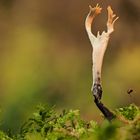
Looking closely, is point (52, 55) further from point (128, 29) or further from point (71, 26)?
point (128, 29)

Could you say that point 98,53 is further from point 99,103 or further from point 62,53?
point 62,53

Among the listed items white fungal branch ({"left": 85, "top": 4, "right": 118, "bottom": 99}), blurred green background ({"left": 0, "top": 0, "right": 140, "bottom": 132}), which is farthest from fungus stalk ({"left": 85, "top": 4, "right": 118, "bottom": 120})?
blurred green background ({"left": 0, "top": 0, "right": 140, "bottom": 132})

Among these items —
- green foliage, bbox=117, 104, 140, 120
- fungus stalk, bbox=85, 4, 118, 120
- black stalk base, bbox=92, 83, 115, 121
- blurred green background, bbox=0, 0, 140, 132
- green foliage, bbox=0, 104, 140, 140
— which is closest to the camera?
green foliage, bbox=0, 104, 140, 140

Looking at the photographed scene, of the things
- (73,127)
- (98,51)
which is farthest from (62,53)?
(73,127)

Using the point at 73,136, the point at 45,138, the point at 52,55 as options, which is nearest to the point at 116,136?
the point at 73,136

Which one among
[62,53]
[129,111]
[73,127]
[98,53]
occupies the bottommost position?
[73,127]

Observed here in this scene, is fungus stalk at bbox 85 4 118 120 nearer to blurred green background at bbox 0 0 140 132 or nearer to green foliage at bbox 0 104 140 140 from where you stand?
green foliage at bbox 0 104 140 140
